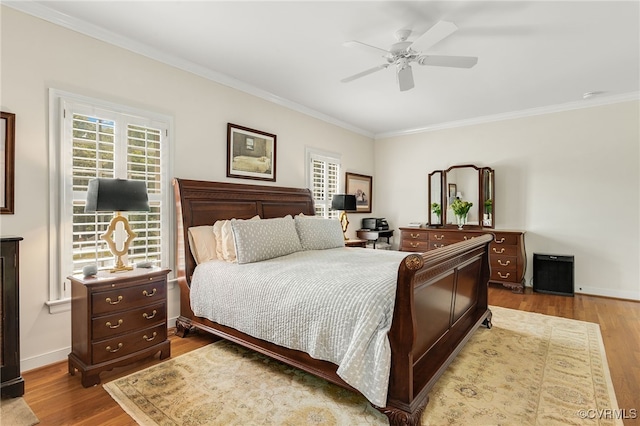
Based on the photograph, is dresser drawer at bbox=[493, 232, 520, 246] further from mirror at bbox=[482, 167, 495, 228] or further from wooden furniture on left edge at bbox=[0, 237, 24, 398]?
wooden furniture on left edge at bbox=[0, 237, 24, 398]

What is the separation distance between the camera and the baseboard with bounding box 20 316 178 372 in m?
2.42

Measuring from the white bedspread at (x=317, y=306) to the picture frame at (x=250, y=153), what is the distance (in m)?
1.41

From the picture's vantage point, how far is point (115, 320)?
2379mm

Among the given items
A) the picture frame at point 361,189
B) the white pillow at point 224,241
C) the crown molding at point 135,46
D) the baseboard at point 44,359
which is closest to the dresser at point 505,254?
the picture frame at point 361,189

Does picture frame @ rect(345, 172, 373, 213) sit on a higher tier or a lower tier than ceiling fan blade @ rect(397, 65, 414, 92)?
lower

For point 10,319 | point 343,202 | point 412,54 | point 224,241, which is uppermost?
point 412,54

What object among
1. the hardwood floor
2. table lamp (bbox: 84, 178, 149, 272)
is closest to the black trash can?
the hardwood floor

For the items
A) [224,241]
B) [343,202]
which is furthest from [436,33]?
[343,202]

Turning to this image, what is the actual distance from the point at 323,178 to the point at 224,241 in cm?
261

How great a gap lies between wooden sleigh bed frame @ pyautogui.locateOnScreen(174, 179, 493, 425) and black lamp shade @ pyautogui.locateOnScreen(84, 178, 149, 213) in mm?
673

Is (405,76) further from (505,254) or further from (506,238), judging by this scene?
(505,254)

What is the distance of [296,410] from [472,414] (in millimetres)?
1050

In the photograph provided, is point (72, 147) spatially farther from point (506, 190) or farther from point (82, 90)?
point (506, 190)

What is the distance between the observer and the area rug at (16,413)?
6.03 ft
